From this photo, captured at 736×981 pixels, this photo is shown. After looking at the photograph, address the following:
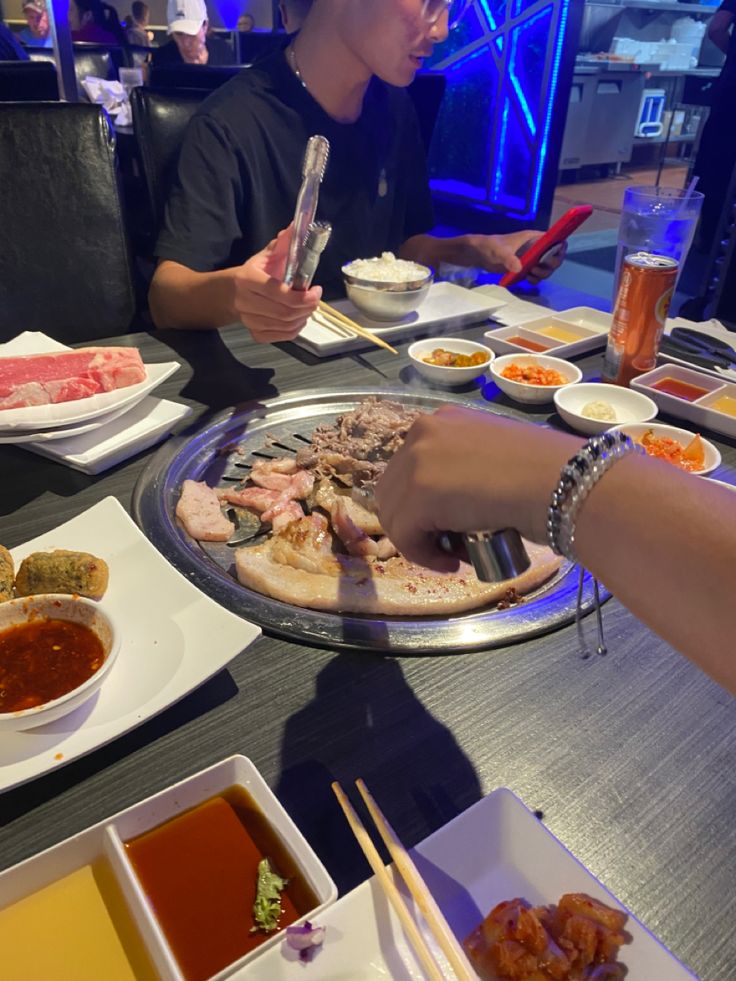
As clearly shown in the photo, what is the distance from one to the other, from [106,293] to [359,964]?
269 centimetres

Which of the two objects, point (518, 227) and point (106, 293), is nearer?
point (106, 293)

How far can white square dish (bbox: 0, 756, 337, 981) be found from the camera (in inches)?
30.8

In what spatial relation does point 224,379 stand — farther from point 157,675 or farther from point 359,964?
point 359,964

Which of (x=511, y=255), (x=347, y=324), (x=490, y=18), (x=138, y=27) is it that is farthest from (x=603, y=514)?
(x=138, y=27)

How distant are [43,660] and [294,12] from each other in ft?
10.2

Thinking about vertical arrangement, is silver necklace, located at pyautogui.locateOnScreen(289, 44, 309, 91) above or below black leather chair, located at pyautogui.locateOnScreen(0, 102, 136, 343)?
above

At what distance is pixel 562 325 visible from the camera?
2.64m

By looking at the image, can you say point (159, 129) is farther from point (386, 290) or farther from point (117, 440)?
point (117, 440)

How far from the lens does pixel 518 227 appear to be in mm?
8688

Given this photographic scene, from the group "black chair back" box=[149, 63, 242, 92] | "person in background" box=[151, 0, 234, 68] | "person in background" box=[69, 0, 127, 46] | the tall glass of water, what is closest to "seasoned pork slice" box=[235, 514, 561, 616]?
the tall glass of water

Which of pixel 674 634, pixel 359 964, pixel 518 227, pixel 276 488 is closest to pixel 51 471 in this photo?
pixel 276 488

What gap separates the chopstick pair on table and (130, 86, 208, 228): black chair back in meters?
2.77

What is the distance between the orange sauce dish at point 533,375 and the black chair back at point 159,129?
171 centimetres

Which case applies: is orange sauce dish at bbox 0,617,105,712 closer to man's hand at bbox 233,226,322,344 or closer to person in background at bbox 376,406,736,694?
person in background at bbox 376,406,736,694
